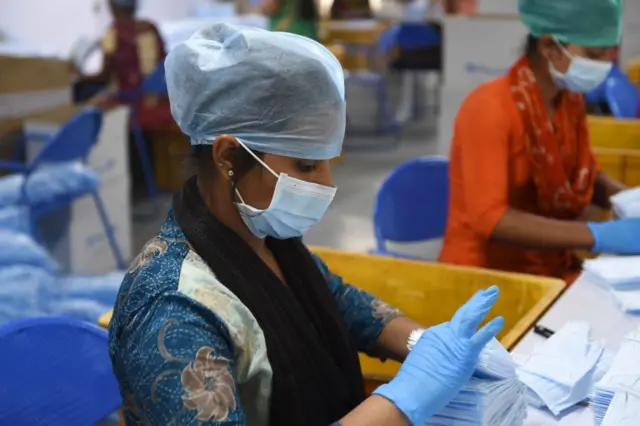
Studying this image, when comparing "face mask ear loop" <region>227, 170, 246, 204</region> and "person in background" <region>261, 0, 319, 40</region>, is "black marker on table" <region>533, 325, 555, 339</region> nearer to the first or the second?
"face mask ear loop" <region>227, 170, 246, 204</region>

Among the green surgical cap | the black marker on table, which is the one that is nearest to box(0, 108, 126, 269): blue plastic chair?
the green surgical cap

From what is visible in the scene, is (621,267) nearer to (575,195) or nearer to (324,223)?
(575,195)

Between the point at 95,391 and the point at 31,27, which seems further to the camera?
the point at 31,27

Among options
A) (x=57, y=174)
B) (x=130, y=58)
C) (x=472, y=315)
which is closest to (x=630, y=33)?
(x=130, y=58)

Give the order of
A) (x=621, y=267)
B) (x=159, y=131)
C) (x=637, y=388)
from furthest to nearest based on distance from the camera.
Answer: (x=159, y=131), (x=621, y=267), (x=637, y=388)

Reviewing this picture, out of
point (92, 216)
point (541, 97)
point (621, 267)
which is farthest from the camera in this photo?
point (92, 216)

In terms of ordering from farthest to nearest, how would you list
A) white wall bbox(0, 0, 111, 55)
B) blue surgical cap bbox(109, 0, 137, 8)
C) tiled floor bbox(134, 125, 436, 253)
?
white wall bbox(0, 0, 111, 55)
blue surgical cap bbox(109, 0, 137, 8)
tiled floor bbox(134, 125, 436, 253)

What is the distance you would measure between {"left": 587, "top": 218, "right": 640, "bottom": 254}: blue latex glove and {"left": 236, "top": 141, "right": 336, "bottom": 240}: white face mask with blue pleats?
0.85 metres

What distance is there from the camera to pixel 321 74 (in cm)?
101

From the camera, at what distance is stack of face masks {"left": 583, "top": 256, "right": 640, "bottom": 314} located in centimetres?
146

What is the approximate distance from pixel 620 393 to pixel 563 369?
12 cm

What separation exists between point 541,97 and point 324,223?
2.26 metres

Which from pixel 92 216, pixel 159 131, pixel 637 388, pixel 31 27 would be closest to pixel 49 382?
pixel 637 388

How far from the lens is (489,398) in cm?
102
